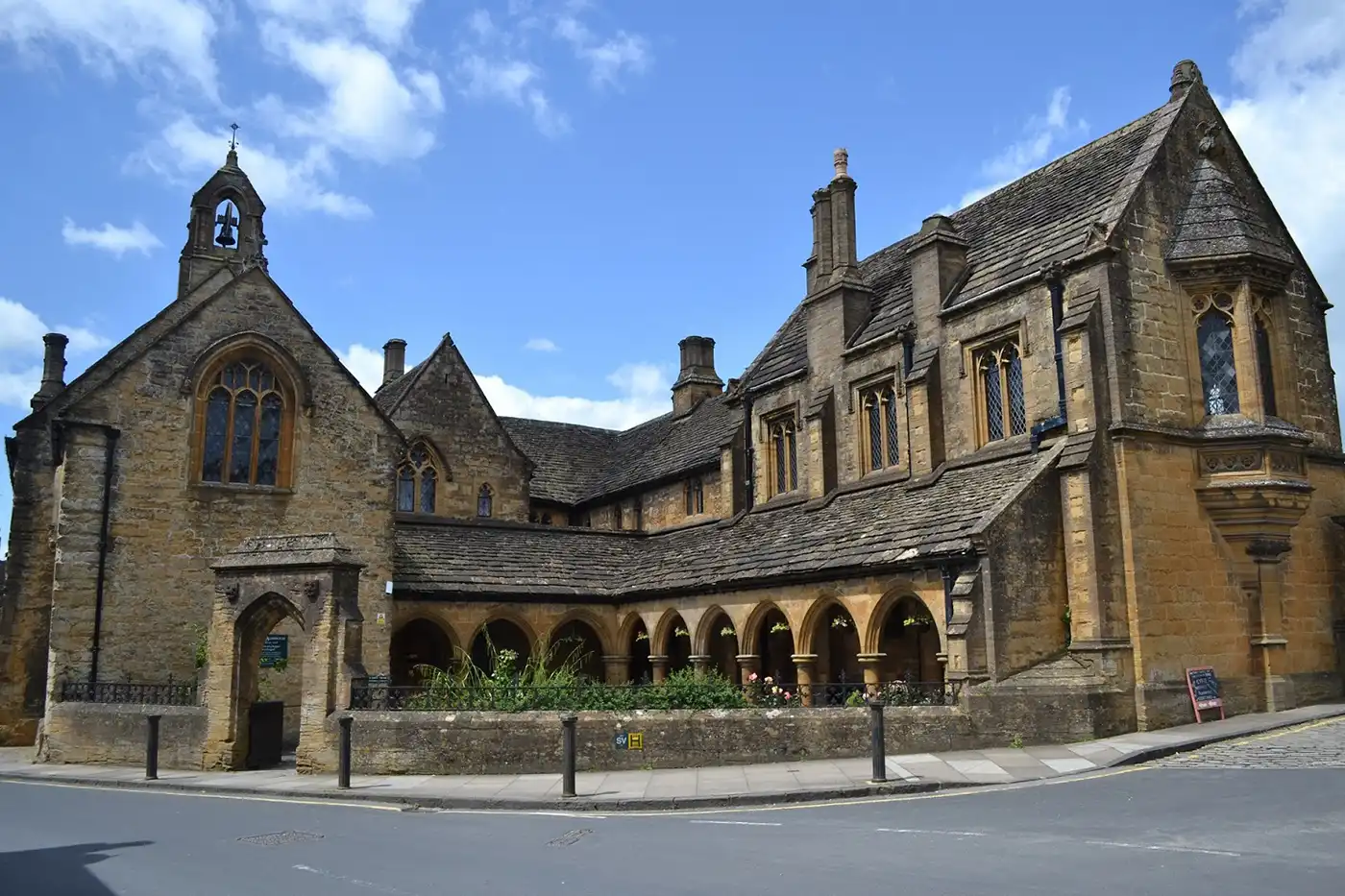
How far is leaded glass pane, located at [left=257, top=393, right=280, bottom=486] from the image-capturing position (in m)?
25.4

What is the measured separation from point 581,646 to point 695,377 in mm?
15204

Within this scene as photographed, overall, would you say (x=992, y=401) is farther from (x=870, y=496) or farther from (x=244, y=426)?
(x=244, y=426)

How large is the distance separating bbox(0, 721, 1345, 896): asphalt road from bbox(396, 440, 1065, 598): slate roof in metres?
6.88

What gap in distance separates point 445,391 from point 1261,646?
24.1 m

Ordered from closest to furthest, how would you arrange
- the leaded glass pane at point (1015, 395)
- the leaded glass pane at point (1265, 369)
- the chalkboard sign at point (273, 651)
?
the leaded glass pane at point (1265, 369) < the leaded glass pane at point (1015, 395) < the chalkboard sign at point (273, 651)

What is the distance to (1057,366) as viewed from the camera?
68.6 feet

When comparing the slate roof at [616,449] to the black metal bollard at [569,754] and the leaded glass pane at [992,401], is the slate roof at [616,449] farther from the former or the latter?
the black metal bollard at [569,754]

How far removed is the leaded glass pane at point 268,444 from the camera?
25.4 metres

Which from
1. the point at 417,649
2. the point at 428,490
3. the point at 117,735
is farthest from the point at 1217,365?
the point at 428,490

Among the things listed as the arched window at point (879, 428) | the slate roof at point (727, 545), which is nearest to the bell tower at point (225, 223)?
the slate roof at point (727, 545)

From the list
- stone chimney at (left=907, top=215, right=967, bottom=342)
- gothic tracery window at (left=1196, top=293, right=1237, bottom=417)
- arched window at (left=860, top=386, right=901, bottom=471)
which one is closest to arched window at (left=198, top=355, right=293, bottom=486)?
arched window at (left=860, top=386, right=901, bottom=471)

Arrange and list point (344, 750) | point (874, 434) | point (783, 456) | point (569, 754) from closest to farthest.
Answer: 1. point (569, 754)
2. point (344, 750)
3. point (874, 434)
4. point (783, 456)

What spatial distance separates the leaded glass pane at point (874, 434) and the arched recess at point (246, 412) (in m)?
13.5

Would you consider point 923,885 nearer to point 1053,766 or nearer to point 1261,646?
point 1053,766
